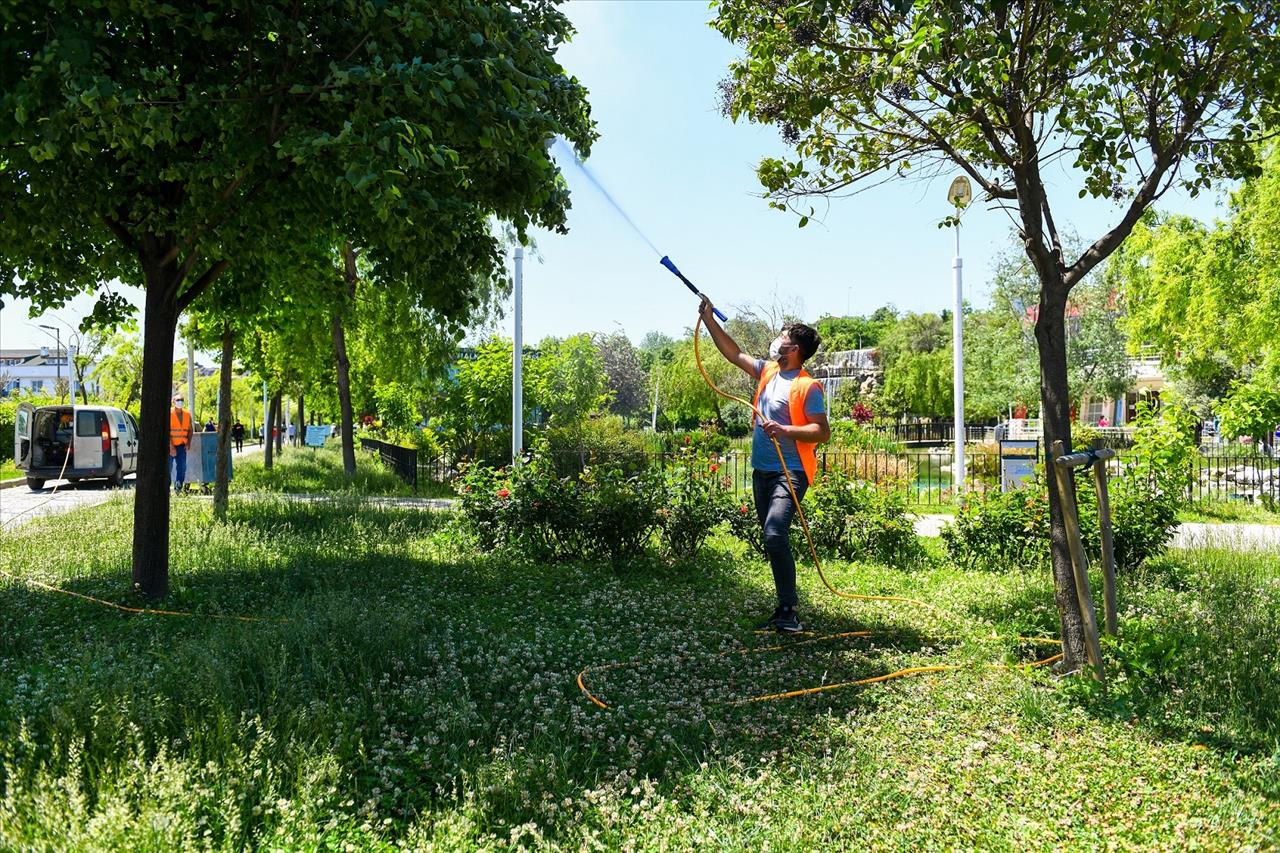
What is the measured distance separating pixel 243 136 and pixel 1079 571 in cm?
530

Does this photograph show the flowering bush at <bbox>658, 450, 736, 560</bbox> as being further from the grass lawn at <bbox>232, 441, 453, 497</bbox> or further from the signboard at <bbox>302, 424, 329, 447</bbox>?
the signboard at <bbox>302, 424, 329, 447</bbox>

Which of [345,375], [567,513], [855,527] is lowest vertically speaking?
[855,527]

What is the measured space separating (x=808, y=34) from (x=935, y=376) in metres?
44.7

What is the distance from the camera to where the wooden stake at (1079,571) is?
396 centimetres

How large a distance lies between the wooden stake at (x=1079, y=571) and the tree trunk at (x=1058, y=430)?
0.35 feet

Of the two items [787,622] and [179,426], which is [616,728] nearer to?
[787,622]

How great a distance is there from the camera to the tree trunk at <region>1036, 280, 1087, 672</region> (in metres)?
4.29

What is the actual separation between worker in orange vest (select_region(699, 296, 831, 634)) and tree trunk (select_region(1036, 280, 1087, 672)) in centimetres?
126

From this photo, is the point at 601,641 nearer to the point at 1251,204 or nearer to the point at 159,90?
the point at 159,90

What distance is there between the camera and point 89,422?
1775 centimetres

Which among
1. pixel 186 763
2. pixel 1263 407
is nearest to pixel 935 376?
pixel 1263 407

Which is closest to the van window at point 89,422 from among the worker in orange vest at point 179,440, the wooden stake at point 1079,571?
the worker in orange vest at point 179,440

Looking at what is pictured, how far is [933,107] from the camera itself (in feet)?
17.3

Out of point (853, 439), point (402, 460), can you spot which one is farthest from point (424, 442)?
point (853, 439)
